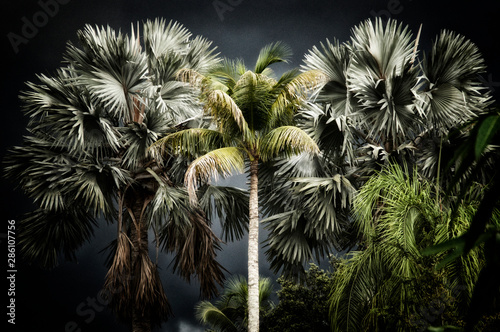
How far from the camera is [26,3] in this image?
13.0 m

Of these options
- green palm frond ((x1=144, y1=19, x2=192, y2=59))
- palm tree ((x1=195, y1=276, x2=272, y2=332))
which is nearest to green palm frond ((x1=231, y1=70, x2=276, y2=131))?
green palm frond ((x1=144, y1=19, x2=192, y2=59))

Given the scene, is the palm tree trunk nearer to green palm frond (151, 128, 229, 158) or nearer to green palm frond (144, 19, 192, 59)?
green palm frond (151, 128, 229, 158)

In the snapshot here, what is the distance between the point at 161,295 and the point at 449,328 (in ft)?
29.7

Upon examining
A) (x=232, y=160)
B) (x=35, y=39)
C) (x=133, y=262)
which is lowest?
(x=133, y=262)

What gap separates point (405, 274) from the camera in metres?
5.26

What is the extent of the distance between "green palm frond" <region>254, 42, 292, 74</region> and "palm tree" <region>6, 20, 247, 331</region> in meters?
1.73

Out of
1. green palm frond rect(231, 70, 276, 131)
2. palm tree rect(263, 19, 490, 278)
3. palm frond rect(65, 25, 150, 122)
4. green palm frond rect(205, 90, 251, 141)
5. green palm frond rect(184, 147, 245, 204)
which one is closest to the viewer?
green palm frond rect(184, 147, 245, 204)

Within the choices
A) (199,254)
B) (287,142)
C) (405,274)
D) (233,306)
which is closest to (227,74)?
(287,142)

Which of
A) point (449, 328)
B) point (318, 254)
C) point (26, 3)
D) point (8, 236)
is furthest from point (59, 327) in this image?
point (449, 328)

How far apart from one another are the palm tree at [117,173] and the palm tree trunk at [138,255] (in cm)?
2

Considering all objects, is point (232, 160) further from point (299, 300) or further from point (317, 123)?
point (299, 300)

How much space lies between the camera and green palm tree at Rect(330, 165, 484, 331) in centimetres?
491

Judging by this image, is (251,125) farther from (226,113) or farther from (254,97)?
(226,113)

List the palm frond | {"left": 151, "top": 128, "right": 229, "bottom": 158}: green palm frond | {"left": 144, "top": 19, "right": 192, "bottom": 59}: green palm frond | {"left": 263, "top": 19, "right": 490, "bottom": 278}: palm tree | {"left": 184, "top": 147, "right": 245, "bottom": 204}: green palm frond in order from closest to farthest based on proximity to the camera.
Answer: {"left": 184, "top": 147, "right": 245, "bottom": 204}: green palm frond → {"left": 151, "top": 128, "right": 229, "bottom": 158}: green palm frond → {"left": 263, "top": 19, "right": 490, "bottom": 278}: palm tree → the palm frond → {"left": 144, "top": 19, "right": 192, "bottom": 59}: green palm frond
